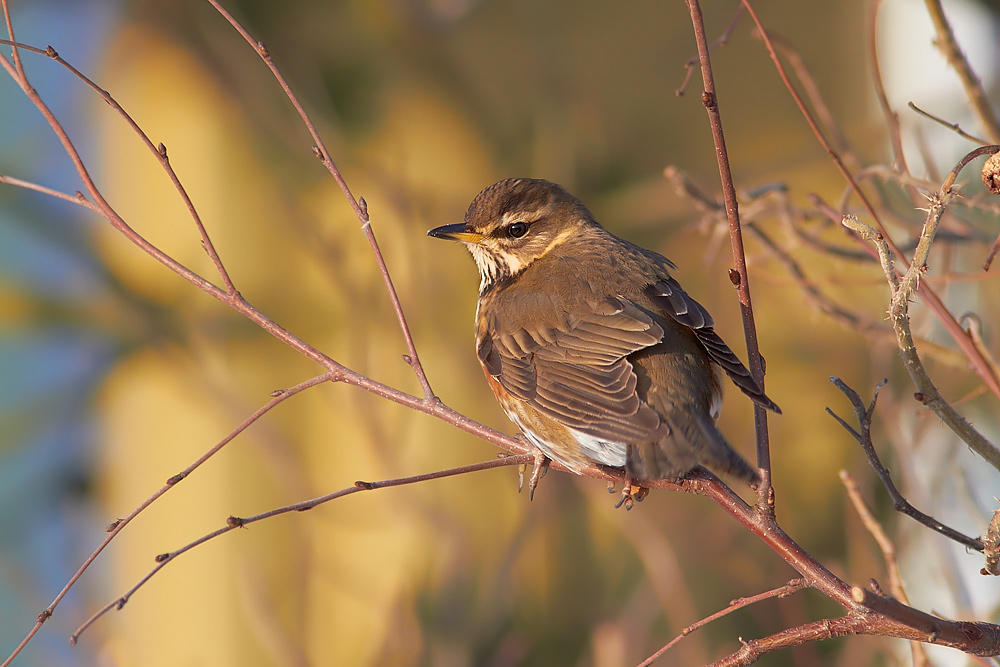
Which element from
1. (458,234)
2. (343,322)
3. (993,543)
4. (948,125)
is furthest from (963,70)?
(343,322)

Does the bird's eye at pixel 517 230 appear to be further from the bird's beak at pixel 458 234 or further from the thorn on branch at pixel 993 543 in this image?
the thorn on branch at pixel 993 543

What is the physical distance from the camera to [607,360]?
8.83 ft

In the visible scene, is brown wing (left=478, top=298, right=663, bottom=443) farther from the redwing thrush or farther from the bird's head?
the bird's head

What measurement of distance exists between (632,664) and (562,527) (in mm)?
2460

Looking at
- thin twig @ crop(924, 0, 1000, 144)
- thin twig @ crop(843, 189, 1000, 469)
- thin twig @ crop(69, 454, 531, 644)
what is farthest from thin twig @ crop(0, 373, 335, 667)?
thin twig @ crop(924, 0, 1000, 144)

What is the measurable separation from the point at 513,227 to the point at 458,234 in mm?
240

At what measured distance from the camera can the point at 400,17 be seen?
664cm

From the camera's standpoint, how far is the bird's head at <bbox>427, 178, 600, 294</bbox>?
351cm

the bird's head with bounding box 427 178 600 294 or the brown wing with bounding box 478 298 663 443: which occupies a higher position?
the bird's head with bounding box 427 178 600 294

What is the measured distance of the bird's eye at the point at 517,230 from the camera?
140 inches

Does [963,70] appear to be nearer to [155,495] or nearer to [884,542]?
[884,542]

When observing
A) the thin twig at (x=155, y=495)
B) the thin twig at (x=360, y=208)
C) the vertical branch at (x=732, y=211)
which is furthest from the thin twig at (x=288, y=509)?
the vertical branch at (x=732, y=211)

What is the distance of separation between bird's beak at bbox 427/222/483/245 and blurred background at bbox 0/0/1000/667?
2.45m

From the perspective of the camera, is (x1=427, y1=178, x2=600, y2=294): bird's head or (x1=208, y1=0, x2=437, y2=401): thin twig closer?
(x1=208, y1=0, x2=437, y2=401): thin twig
